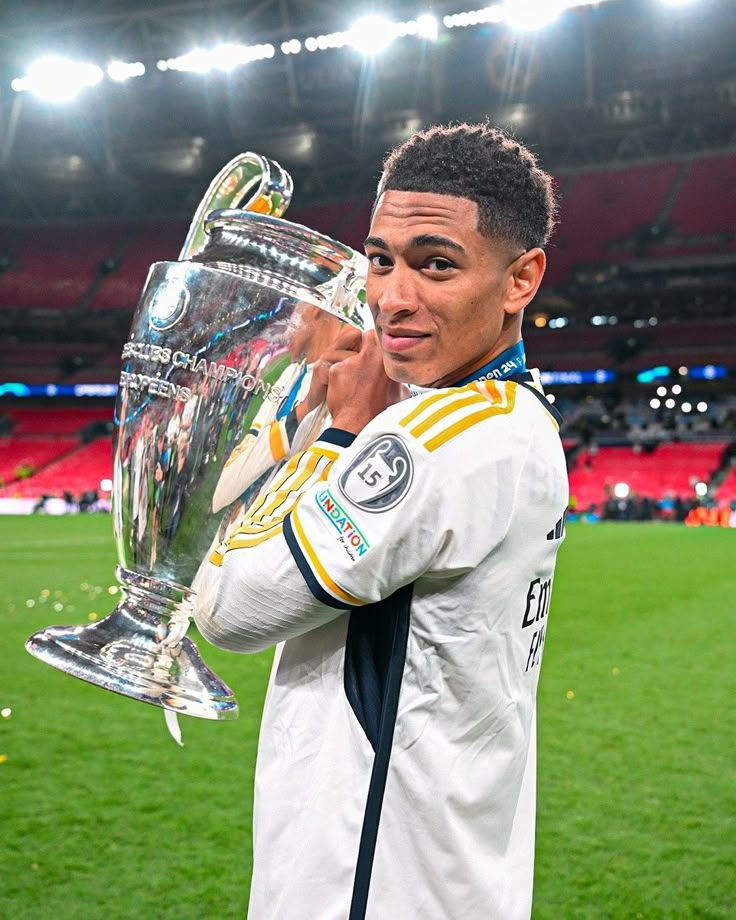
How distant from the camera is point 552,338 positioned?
118 feet

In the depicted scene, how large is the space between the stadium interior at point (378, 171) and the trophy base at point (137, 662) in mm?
22705

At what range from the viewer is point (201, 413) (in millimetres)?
1144

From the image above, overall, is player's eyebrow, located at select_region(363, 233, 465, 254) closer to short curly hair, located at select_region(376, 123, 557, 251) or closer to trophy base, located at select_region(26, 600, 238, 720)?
short curly hair, located at select_region(376, 123, 557, 251)

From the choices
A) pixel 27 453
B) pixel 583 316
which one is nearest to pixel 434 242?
pixel 27 453

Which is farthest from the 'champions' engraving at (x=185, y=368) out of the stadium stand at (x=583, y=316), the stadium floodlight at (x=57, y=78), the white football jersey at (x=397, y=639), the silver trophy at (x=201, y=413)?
the stadium stand at (x=583, y=316)

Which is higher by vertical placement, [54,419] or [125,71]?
[125,71]

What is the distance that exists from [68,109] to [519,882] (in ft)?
95.7

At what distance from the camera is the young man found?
1033 mm

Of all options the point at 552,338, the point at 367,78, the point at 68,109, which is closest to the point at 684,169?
the point at 552,338

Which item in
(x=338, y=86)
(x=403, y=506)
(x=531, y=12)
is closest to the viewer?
(x=403, y=506)

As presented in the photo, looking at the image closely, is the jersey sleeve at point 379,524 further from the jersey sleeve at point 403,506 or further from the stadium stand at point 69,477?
the stadium stand at point 69,477

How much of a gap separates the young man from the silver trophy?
5 centimetres

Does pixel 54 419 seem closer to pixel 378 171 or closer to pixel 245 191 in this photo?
pixel 378 171

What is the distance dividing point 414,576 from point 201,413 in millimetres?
326
